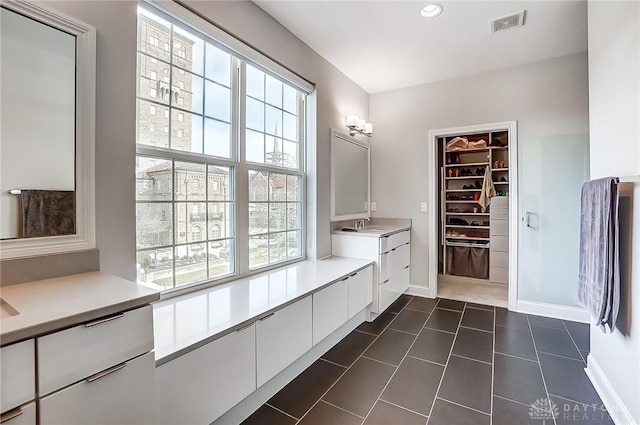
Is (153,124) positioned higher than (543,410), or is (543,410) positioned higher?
(153,124)

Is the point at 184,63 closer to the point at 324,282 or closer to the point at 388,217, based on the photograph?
the point at 324,282

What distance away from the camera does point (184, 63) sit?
1.93 meters

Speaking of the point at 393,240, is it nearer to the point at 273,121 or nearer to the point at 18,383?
the point at 273,121

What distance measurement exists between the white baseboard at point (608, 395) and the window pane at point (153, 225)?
2684mm

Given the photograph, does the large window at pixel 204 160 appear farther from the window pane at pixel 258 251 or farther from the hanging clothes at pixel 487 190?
the hanging clothes at pixel 487 190

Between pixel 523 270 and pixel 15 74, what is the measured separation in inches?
166

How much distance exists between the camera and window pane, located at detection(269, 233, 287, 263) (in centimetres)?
263

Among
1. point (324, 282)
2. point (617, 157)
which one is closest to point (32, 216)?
point (324, 282)

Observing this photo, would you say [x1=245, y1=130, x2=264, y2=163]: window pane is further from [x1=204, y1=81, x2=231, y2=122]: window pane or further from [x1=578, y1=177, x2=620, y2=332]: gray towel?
[x1=578, y1=177, x2=620, y2=332]: gray towel

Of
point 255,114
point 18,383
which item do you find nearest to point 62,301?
point 18,383

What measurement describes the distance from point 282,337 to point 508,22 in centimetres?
306

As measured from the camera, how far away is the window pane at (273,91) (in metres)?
2.61

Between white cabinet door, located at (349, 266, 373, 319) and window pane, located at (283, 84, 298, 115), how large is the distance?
1.70 metres

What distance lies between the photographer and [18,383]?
780 millimetres
